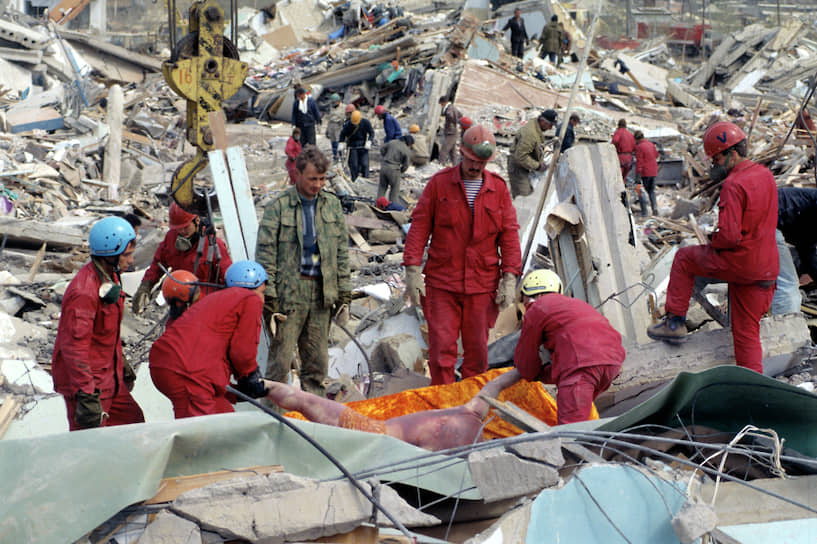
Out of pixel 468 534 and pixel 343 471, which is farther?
pixel 468 534

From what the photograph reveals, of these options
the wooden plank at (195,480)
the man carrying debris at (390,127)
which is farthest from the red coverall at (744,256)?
the man carrying debris at (390,127)

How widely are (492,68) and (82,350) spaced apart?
1708 centimetres

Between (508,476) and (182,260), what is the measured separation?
3.48 meters

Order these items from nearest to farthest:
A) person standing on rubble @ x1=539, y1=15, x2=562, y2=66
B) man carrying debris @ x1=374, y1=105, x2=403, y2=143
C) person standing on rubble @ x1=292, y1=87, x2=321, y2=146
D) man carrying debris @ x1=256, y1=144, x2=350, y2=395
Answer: man carrying debris @ x1=256, y1=144, x2=350, y2=395 < man carrying debris @ x1=374, y1=105, x2=403, y2=143 < person standing on rubble @ x1=292, y1=87, x2=321, y2=146 < person standing on rubble @ x1=539, y1=15, x2=562, y2=66

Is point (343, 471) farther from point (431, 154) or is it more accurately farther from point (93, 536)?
point (431, 154)

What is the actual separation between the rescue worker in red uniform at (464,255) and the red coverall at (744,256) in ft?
4.06

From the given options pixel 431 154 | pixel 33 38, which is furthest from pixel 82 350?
pixel 33 38

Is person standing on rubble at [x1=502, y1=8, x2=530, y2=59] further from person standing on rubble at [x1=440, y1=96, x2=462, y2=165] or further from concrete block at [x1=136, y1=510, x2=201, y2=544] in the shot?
concrete block at [x1=136, y1=510, x2=201, y2=544]

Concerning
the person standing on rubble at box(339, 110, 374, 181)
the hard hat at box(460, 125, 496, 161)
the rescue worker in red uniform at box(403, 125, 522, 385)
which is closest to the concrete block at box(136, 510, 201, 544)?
the rescue worker in red uniform at box(403, 125, 522, 385)

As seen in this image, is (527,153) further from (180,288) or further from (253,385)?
(253,385)

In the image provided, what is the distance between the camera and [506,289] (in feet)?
18.7

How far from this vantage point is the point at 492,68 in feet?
65.7

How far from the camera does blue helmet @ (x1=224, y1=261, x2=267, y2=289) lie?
4492 millimetres

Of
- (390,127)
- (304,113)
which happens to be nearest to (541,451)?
(390,127)
